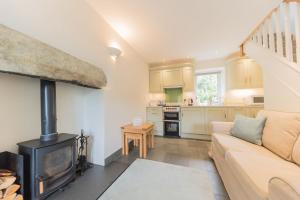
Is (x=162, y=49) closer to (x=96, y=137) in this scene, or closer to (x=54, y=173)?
(x=96, y=137)

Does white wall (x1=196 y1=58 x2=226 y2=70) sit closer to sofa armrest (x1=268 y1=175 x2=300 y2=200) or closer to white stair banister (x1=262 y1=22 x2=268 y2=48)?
white stair banister (x1=262 y1=22 x2=268 y2=48)

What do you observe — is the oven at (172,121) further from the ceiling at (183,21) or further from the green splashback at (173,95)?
the ceiling at (183,21)

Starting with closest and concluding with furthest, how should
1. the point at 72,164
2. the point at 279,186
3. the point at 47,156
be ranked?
1. the point at 279,186
2. the point at 47,156
3. the point at 72,164

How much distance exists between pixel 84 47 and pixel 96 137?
1.50 metres

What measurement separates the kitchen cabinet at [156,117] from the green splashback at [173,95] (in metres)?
0.70

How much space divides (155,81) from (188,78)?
1150 millimetres

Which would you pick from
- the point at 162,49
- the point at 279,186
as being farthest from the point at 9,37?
the point at 162,49

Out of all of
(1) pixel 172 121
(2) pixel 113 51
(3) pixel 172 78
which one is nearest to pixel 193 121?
(1) pixel 172 121

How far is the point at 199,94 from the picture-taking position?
4.39m

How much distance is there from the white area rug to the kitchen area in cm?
191

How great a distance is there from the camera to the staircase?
64.0 inches

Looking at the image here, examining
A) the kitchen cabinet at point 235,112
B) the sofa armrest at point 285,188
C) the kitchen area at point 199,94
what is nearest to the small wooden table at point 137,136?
the kitchen area at point 199,94

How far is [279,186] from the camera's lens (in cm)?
62

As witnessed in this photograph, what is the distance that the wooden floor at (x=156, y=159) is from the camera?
146cm
